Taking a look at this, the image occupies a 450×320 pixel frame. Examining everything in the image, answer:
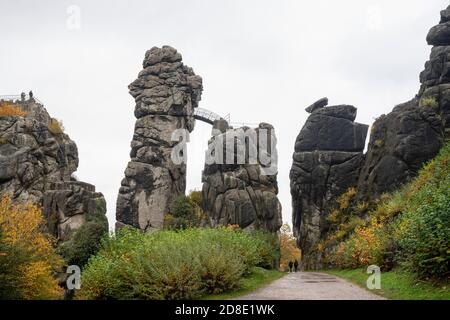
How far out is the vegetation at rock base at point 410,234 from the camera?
12.5 m

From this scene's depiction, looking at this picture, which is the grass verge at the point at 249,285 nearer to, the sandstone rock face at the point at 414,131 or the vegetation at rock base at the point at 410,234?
the vegetation at rock base at the point at 410,234

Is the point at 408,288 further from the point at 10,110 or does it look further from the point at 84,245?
the point at 10,110

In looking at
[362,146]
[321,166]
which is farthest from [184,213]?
[362,146]

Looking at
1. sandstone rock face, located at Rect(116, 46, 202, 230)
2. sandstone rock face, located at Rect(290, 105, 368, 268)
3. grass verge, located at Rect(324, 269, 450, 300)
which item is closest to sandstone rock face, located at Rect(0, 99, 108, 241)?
sandstone rock face, located at Rect(116, 46, 202, 230)

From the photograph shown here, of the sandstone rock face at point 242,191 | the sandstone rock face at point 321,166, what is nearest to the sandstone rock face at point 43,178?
the sandstone rock face at point 242,191

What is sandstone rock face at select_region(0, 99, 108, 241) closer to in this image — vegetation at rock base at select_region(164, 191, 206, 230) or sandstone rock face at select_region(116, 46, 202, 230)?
sandstone rock face at select_region(116, 46, 202, 230)

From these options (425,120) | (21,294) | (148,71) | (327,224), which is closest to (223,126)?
(148,71)

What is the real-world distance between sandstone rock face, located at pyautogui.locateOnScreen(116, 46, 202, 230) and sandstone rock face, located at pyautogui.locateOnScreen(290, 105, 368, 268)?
58.9ft

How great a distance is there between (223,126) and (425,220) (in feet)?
145

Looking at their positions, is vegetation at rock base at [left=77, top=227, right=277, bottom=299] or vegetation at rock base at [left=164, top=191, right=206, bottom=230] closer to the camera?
vegetation at rock base at [left=77, top=227, right=277, bottom=299]

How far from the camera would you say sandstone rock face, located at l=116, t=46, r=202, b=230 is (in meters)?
54.5

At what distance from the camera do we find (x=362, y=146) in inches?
1800

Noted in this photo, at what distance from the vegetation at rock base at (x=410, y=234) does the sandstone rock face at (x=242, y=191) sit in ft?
35.6

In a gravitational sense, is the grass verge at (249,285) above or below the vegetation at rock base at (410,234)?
below
